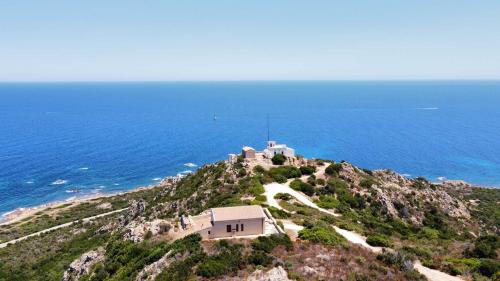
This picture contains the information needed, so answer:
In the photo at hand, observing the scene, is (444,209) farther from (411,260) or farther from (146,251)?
(146,251)

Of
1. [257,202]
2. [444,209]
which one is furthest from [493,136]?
[257,202]

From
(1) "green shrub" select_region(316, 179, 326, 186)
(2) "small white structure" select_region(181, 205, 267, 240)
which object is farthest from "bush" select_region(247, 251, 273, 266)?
(1) "green shrub" select_region(316, 179, 326, 186)

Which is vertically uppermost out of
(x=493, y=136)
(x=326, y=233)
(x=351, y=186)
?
(x=326, y=233)

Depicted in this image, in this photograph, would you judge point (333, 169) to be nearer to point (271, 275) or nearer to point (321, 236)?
point (321, 236)

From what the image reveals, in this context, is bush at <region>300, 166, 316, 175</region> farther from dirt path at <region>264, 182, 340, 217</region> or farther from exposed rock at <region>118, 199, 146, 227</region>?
exposed rock at <region>118, 199, 146, 227</region>

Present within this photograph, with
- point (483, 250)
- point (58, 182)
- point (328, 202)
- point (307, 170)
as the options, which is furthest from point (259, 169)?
point (58, 182)

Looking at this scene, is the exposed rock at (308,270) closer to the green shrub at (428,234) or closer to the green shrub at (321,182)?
the green shrub at (428,234)
